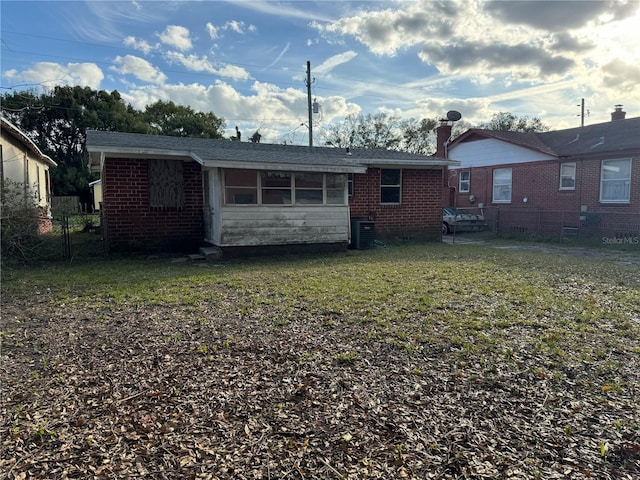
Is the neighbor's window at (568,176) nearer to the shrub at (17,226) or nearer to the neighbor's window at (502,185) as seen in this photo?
the neighbor's window at (502,185)

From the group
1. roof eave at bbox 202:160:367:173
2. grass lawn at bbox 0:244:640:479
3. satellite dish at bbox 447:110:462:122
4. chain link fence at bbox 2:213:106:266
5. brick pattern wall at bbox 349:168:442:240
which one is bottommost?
grass lawn at bbox 0:244:640:479

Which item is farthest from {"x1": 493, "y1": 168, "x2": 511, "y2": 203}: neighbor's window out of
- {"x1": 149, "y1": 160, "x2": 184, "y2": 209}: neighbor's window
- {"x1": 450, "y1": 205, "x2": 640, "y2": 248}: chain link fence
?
{"x1": 149, "y1": 160, "x2": 184, "y2": 209}: neighbor's window

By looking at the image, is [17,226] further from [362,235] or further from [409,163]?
[409,163]

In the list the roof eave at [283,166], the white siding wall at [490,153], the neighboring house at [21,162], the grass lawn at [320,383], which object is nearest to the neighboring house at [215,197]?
the roof eave at [283,166]

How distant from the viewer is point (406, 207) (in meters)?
14.0

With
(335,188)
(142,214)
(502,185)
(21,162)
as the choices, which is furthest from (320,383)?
(502,185)

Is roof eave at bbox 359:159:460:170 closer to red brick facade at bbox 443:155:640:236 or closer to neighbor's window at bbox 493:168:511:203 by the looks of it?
red brick facade at bbox 443:155:640:236

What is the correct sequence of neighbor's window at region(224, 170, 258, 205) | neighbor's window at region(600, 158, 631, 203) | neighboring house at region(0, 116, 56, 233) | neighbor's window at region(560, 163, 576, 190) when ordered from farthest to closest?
1. neighbor's window at region(560, 163, 576, 190)
2. neighbor's window at region(600, 158, 631, 203)
3. neighboring house at region(0, 116, 56, 233)
4. neighbor's window at region(224, 170, 258, 205)

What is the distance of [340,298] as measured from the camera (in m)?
6.21

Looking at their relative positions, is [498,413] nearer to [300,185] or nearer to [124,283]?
[124,283]

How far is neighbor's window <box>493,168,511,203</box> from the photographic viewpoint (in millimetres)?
19766

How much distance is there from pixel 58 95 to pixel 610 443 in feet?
116

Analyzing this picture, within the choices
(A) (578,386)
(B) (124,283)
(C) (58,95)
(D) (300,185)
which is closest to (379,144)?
(C) (58,95)

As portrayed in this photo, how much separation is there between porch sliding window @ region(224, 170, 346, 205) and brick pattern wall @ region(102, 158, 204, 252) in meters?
1.67
